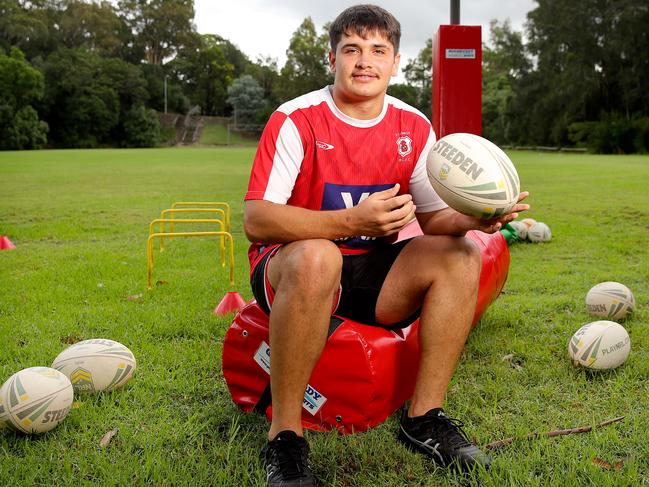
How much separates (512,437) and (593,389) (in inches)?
31.0

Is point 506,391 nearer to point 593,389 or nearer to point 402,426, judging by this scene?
point 593,389

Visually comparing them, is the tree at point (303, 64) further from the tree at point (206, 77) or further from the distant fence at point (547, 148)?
the distant fence at point (547, 148)

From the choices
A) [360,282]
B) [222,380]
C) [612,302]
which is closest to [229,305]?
[222,380]

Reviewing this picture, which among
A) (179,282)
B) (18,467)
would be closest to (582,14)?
(179,282)

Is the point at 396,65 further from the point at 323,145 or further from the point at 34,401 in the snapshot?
the point at 34,401

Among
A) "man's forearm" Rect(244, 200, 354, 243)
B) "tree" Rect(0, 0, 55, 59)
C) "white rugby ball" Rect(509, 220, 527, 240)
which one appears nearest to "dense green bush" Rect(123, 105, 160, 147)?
"tree" Rect(0, 0, 55, 59)

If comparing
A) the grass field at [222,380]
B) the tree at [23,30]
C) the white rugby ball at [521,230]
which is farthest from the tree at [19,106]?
the white rugby ball at [521,230]

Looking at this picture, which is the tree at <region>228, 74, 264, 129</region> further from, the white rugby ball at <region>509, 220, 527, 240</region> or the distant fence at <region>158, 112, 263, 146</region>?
the white rugby ball at <region>509, 220, 527, 240</region>

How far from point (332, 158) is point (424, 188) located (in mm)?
502

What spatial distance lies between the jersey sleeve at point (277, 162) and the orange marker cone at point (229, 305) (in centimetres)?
204

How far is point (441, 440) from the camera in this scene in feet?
8.82

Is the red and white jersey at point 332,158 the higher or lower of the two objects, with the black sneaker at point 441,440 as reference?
higher

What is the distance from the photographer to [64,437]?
2857mm

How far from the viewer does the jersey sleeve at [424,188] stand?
3178mm
